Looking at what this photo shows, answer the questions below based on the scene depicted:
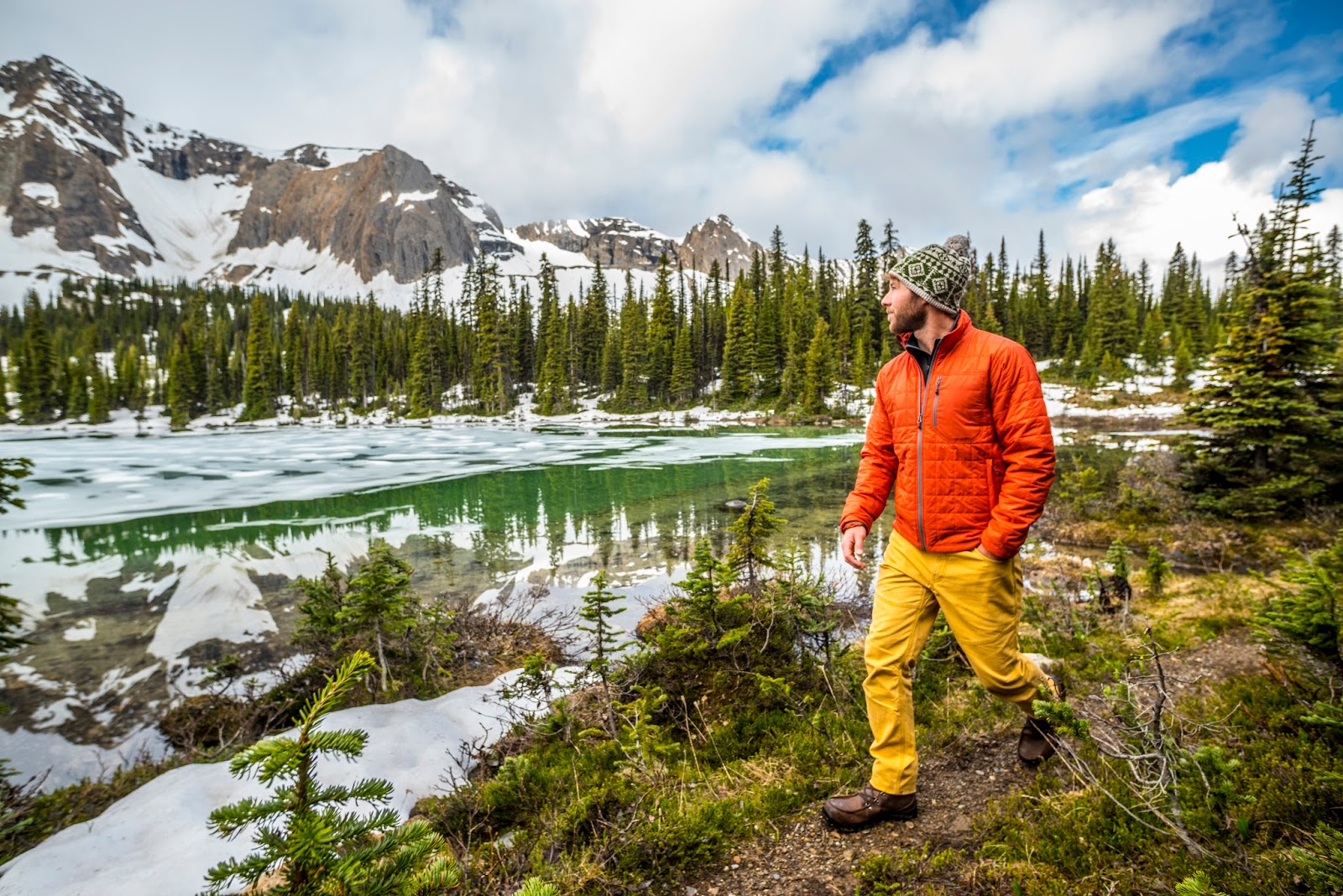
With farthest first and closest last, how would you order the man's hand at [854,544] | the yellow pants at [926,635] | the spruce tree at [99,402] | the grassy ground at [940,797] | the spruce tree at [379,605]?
the spruce tree at [99,402] → the spruce tree at [379,605] → the man's hand at [854,544] → the yellow pants at [926,635] → the grassy ground at [940,797]

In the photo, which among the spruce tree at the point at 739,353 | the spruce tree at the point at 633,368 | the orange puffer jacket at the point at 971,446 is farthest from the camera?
the spruce tree at the point at 633,368

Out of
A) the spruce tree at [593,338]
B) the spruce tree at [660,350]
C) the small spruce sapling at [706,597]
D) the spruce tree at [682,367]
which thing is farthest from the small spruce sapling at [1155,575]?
the spruce tree at [593,338]

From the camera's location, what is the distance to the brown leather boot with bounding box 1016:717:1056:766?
334 centimetres

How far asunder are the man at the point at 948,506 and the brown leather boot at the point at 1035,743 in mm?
258

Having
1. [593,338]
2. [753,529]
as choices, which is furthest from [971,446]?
[593,338]

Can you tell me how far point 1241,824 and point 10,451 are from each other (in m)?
53.6

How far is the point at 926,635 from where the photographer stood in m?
3.04

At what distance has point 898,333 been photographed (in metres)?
3.17

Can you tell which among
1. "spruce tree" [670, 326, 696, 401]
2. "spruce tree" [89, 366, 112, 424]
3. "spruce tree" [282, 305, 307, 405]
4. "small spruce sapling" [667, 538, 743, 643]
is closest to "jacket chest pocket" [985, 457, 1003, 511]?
"small spruce sapling" [667, 538, 743, 643]

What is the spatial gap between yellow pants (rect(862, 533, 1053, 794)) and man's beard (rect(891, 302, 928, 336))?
1156 mm

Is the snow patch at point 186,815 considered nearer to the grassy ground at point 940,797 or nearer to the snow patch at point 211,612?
the grassy ground at point 940,797

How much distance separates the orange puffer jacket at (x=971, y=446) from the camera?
2.70m

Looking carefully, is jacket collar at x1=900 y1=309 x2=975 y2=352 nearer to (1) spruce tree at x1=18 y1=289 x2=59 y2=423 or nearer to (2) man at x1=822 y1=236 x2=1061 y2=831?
(2) man at x1=822 y1=236 x2=1061 y2=831

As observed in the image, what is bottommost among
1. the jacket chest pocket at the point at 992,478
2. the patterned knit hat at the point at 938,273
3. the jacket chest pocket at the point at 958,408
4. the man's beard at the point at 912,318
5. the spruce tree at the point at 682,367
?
the jacket chest pocket at the point at 992,478
